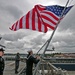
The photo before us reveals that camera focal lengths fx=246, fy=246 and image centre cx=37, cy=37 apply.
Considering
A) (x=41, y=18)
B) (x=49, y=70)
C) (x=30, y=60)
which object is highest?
(x=41, y=18)

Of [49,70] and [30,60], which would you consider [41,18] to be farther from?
[49,70]

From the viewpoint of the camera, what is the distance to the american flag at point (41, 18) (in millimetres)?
9359

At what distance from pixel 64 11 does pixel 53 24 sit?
76cm

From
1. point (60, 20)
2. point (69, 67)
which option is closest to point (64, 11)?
point (60, 20)

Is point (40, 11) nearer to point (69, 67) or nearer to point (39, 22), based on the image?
point (39, 22)

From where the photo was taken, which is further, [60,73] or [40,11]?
[40,11]

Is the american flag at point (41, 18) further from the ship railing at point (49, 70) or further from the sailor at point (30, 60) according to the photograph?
the ship railing at point (49, 70)

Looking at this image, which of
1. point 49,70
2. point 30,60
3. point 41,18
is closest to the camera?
point 30,60

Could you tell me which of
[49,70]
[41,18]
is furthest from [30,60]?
[49,70]

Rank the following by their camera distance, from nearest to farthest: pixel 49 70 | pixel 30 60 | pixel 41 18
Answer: pixel 30 60 → pixel 41 18 → pixel 49 70

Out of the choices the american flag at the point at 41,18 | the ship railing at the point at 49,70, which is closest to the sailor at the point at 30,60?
the ship railing at the point at 49,70

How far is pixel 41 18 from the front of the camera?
31.9 feet

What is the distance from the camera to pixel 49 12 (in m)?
9.73

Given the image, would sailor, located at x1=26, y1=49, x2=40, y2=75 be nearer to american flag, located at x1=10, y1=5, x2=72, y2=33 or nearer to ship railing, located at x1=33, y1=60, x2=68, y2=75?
ship railing, located at x1=33, y1=60, x2=68, y2=75
